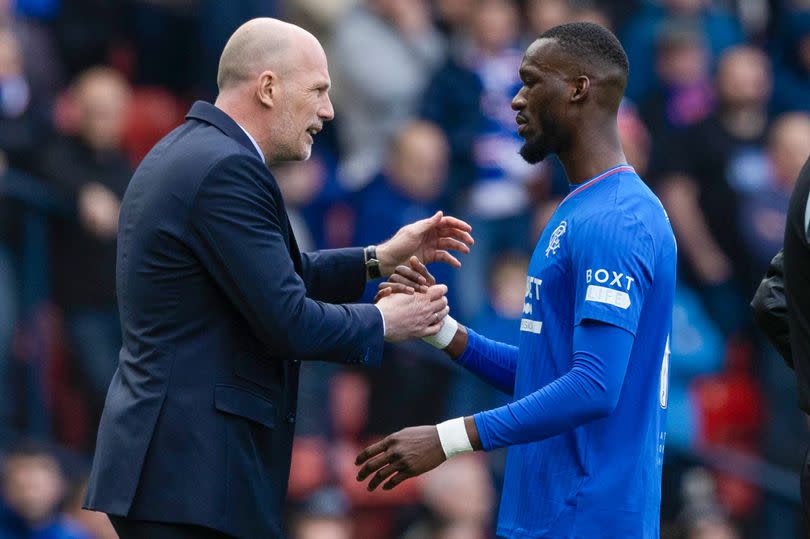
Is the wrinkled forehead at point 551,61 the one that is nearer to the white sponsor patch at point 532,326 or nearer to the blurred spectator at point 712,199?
the white sponsor patch at point 532,326

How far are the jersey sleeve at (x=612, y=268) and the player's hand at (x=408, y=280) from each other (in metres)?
0.58

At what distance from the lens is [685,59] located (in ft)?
30.4

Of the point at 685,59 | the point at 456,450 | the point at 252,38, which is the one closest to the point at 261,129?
the point at 252,38

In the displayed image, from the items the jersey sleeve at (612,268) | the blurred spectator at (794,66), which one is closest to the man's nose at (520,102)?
the jersey sleeve at (612,268)

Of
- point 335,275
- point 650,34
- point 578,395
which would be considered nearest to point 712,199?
point 650,34

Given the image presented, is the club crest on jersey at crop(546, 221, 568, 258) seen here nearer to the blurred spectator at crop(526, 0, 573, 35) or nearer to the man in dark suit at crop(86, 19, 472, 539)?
the man in dark suit at crop(86, 19, 472, 539)

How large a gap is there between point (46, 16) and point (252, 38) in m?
4.37

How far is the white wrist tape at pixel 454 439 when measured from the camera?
3902mm

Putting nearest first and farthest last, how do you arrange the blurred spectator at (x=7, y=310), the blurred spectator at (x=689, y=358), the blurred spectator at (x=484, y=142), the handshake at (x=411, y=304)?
the handshake at (x=411, y=304), the blurred spectator at (x=7, y=310), the blurred spectator at (x=484, y=142), the blurred spectator at (x=689, y=358)

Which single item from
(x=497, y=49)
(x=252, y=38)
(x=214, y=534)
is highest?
(x=497, y=49)

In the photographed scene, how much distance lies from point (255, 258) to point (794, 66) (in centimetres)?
680

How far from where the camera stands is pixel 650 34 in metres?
9.45

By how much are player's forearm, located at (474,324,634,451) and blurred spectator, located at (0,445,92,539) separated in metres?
3.91

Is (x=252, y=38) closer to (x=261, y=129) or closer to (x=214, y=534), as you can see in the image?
(x=261, y=129)
